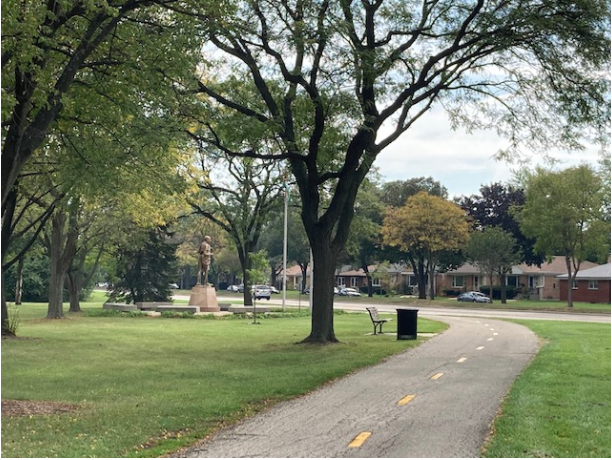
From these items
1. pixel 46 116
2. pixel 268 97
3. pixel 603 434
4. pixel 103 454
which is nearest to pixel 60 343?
pixel 268 97

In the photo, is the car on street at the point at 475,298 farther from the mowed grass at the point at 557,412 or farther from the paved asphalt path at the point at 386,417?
the paved asphalt path at the point at 386,417

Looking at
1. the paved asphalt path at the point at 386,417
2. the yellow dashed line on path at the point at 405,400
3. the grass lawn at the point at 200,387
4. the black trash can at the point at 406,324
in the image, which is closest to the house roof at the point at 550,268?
the grass lawn at the point at 200,387

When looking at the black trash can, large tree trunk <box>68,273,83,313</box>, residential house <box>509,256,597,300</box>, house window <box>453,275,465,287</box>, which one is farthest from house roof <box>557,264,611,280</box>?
the black trash can

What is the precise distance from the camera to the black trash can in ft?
71.2

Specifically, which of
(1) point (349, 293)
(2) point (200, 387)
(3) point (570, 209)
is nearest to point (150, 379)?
(2) point (200, 387)

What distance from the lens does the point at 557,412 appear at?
31.6 feet

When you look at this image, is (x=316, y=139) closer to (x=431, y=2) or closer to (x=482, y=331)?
(x=431, y=2)

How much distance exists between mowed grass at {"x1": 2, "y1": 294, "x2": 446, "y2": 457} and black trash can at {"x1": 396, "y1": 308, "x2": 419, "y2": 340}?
586mm

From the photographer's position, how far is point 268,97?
19719 mm

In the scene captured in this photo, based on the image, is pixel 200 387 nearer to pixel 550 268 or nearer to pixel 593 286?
pixel 593 286

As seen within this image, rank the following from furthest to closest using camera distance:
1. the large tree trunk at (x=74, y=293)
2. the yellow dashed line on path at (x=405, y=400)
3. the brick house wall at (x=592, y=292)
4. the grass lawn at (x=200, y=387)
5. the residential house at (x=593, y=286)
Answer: the brick house wall at (x=592, y=292) < the residential house at (x=593, y=286) < the large tree trunk at (x=74, y=293) < the yellow dashed line on path at (x=405, y=400) < the grass lawn at (x=200, y=387)

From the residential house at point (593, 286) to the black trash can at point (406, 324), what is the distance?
1917 inches

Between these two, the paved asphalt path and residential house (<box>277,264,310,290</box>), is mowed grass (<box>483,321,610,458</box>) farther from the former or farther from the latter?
residential house (<box>277,264,310,290</box>)

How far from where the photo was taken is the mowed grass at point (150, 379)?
8.08 m
